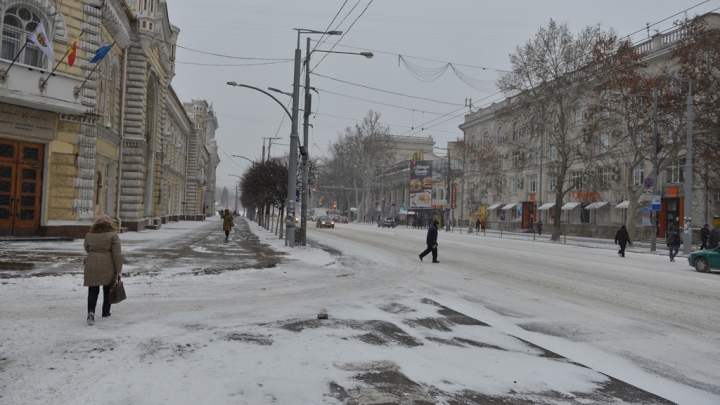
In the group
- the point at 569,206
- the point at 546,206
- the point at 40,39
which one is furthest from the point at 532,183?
the point at 40,39

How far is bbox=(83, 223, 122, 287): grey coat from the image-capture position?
276 inches

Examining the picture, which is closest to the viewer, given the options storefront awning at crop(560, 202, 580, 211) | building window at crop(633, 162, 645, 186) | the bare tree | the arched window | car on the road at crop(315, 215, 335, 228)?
the arched window

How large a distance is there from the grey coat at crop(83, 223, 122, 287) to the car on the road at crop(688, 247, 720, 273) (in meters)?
18.0

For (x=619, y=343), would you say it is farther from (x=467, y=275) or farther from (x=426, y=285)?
(x=467, y=275)

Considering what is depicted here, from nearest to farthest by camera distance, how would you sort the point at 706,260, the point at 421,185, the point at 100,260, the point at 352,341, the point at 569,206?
the point at 352,341 < the point at 100,260 < the point at 706,260 < the point at 569,206 < the point at 421,185

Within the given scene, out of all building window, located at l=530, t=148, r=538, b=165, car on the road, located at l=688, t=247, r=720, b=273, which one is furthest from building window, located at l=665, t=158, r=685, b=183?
car on the road, located at l=688, t=247, r=720, b=273

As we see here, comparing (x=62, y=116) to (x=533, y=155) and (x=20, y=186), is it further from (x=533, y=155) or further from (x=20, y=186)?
(x=533, y=155)

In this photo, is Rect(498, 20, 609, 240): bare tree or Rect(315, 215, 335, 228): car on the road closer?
Rect(498, 20, 609, 240): bare tree

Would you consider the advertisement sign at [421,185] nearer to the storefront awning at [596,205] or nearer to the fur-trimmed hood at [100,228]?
the storefront awning at [596,205]

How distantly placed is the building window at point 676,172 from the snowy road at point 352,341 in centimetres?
2772

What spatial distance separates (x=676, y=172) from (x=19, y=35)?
39980 mm

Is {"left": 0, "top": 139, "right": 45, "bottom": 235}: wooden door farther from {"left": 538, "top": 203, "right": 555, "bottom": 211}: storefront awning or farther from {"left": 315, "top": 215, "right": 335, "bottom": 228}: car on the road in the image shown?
{"left": 538, "top": 203, "right": 555, "bottom": 211}: storefront awning

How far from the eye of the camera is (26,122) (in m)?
18.2

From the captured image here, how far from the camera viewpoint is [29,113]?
18.2 meters
